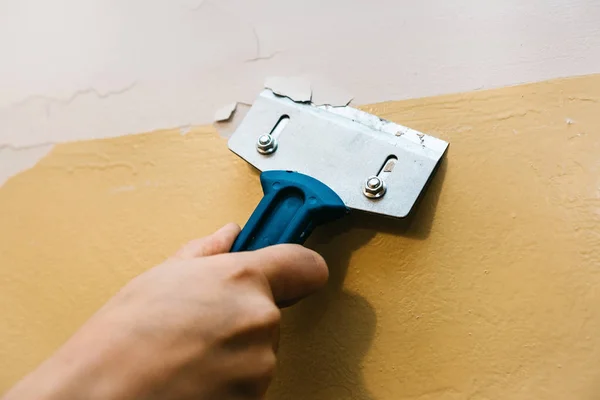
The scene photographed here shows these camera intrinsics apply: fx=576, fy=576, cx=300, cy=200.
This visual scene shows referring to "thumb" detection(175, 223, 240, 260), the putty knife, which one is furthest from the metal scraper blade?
"thumb" detection(175, 223, 240, 260)

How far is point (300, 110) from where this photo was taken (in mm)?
684

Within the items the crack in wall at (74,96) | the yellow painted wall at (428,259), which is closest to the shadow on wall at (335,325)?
the yellow painted wall at (428,259)

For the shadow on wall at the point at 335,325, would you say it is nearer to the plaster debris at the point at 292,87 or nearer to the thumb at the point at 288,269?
the thumb at the point at 288,269

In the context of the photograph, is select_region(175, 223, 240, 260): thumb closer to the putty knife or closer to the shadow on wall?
the putty knife

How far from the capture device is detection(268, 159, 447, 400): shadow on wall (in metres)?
0.60

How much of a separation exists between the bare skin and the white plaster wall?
0.30 meters

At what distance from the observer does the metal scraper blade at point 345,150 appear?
611 millimetres

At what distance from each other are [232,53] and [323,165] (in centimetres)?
25

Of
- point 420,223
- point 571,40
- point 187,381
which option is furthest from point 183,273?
point 571,40

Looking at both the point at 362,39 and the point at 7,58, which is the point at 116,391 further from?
the point at 7,58

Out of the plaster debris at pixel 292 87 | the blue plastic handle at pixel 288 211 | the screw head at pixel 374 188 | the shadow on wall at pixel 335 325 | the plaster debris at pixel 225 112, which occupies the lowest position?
the shadow on wall at pixel 335 325

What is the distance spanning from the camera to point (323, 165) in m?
0.64

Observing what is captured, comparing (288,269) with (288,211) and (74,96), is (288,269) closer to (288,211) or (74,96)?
(288,211)

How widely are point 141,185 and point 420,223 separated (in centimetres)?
36
